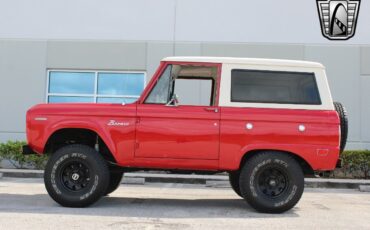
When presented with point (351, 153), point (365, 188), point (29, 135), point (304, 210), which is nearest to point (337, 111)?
point (304, 210)

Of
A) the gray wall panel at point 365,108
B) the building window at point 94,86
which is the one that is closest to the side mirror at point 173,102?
the building window at point 94,86

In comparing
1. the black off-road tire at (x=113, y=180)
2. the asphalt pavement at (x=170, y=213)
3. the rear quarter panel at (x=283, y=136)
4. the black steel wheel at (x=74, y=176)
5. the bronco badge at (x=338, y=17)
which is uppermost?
the bronco badge at (x=338, y=17)

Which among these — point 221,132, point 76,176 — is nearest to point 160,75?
point 221,132

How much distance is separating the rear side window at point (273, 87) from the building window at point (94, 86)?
9.51 meters

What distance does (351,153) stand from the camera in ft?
47.8

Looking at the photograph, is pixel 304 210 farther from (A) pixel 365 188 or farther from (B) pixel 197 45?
(B) pixel 197 45

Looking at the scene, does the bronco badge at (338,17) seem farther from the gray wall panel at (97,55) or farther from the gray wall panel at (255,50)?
the gray wall panel at (97,55)

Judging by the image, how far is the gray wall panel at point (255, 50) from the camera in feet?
53.7

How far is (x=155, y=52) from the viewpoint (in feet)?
54.6

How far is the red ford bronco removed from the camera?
7.28 meters

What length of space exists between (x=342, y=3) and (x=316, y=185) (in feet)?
22.1

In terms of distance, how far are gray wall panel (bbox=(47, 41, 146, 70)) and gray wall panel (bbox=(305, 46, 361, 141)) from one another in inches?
221

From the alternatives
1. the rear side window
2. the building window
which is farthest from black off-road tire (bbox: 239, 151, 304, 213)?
the building window

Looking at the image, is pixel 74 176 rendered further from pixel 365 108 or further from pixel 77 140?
pixel 365 108
